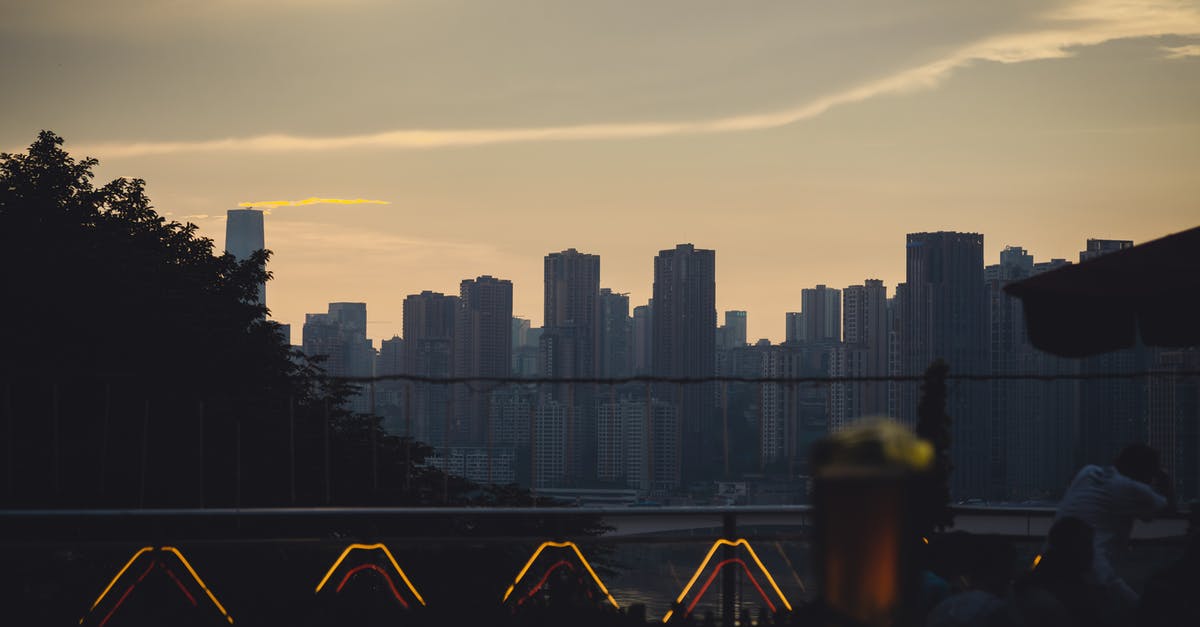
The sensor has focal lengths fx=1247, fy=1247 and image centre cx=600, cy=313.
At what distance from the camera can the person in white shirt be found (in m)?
6.35

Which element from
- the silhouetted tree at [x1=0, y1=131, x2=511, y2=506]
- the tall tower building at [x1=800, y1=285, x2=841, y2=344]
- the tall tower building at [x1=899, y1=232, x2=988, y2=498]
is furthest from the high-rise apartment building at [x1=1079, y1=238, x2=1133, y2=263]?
the tall tower building at [x1=800, y1=285, x2=841, y2=344]

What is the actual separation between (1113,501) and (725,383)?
2.72 m

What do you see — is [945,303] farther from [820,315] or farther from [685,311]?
[685,311]

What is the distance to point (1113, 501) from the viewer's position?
638 centimetres

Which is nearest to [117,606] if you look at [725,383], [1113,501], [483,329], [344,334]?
[725,383]

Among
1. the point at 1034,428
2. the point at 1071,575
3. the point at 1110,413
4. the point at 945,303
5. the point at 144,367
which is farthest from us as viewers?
the point at 945,303

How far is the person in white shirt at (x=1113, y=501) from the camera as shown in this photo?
6.35 meters

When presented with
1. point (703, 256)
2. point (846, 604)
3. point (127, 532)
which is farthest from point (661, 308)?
point (846, 604)

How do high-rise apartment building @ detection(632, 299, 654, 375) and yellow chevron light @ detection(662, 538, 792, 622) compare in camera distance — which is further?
high-rise apartment building @ detection(632, 299, 654, 375)

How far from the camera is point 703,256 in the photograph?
12044 centimetres

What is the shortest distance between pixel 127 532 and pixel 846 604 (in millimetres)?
9457

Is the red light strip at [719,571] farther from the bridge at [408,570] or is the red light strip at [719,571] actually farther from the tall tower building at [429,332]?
the tall tower building at [429,332]

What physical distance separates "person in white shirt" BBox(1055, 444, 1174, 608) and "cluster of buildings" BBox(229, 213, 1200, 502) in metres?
0.77

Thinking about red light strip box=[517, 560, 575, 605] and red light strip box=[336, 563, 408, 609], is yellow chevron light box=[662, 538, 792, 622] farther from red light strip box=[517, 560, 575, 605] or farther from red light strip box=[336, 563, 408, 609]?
red light strip box=[336, 563, 408, 609]
